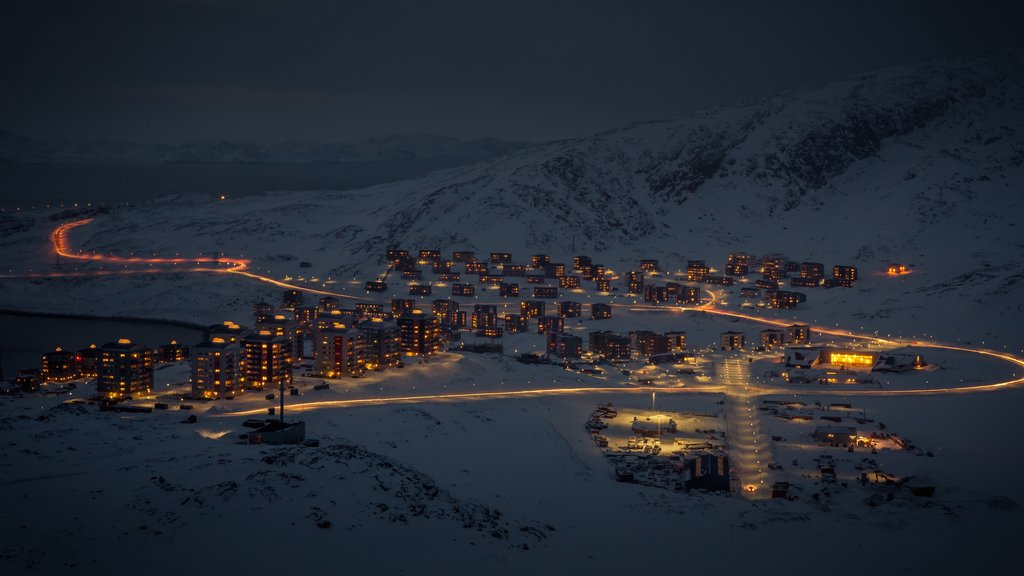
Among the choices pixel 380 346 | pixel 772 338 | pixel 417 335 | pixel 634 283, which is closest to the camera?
pixel 380 346

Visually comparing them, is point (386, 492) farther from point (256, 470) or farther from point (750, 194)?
point (750, 194)

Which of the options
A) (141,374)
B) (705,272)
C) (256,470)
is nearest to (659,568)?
(256,470)

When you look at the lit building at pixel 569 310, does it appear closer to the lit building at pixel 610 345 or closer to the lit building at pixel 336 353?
the lit building at pixel 610 345

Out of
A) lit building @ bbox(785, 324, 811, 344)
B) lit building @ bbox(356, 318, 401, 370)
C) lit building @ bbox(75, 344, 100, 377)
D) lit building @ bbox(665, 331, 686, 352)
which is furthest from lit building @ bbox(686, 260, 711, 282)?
lit building @ bbox(75, 344, 100, 377)

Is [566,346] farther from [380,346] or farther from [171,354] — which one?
[171,354]

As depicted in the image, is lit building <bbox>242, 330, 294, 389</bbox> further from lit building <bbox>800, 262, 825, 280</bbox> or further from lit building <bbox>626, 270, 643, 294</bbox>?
lit building <bbox>800, 262, 825, 280</bbox>

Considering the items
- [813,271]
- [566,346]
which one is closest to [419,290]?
[566,346]
